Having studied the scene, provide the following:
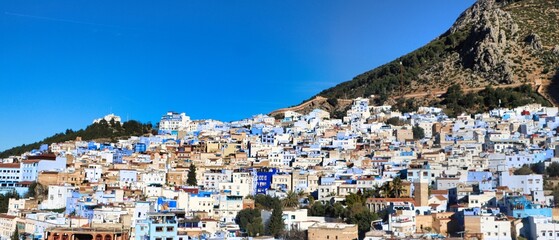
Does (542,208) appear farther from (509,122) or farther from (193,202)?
(509,122)

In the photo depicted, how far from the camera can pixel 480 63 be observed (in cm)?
6850

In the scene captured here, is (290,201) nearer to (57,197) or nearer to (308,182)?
(308,182)

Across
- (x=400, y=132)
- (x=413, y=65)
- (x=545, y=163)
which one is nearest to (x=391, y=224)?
(x=545, y=163)

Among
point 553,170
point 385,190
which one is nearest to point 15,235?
point 385,190

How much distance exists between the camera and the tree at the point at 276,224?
1251 inches

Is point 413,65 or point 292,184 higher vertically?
point 413,65

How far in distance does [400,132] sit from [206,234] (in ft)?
88.5

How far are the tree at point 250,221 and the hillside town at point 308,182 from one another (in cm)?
7

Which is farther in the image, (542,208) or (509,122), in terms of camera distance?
(509,122)

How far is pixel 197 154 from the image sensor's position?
49562 mm

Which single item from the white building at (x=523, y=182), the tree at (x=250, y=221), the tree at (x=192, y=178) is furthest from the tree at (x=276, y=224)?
the white building at (x=523, y=182)

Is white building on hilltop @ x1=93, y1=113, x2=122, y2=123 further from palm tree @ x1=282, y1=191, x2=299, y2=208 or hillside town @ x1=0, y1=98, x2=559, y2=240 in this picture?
palm tree @ x1=282, y1=191, x2=299, y2=208

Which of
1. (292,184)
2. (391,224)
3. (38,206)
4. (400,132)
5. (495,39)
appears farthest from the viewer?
(495,39)

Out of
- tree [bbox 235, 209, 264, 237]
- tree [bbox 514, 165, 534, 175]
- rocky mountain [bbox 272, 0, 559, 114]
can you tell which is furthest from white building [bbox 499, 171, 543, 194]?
rocky mountain [bbox 272, 0, 559, 114]
